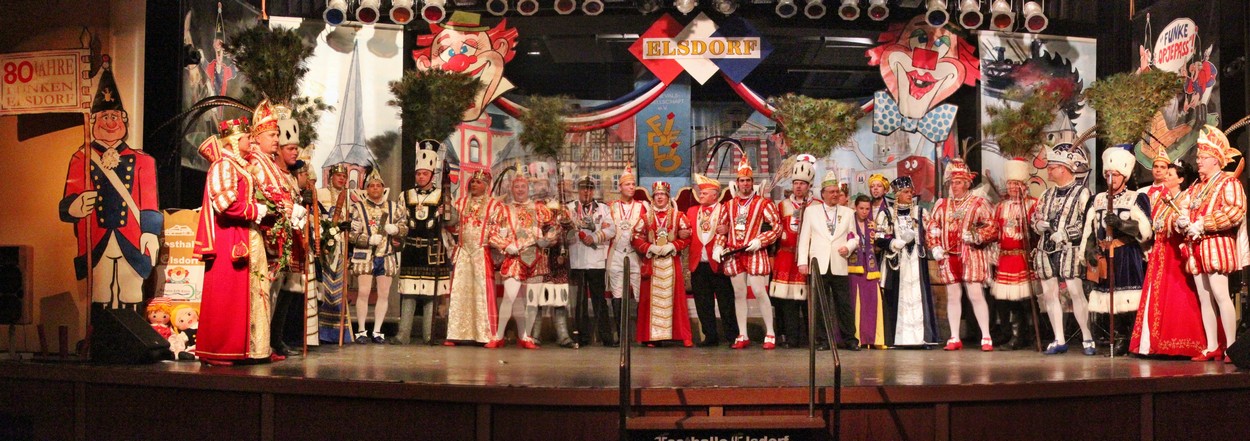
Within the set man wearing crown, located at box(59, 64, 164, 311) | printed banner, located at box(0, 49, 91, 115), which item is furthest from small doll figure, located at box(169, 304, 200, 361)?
printed banner, located at box(0, 49, 91, 115)

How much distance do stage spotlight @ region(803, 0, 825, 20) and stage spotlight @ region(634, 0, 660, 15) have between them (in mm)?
1368

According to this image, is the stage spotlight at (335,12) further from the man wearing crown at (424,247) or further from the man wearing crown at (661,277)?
the man wearing crown at (661,277)

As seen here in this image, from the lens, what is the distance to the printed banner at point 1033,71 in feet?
37.5

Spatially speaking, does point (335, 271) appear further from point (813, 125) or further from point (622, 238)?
point (813, 125)

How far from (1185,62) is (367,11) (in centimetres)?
742

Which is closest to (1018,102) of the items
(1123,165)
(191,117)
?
(1123,165)

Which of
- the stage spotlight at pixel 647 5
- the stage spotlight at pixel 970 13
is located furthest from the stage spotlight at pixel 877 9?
the stage spotlight at pixel 647 5

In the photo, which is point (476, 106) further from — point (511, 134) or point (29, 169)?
point (29, 169)

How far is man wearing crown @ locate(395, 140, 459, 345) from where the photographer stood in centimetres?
896

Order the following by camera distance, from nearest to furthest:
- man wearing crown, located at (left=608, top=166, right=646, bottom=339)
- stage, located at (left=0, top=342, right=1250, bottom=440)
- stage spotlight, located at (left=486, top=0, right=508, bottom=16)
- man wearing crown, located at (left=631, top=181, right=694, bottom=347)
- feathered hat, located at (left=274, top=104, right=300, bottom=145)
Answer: stage, located at (left=0, top=342, right=1250, bottom=440) → feathered hat, located at (left=274, top=104, right=300, bottom=145) → man wearing crown, located at (left=631, top=181, right=694, bottom=347) → man wearing crown, located at (left=608, top=166, right=646, bottom=339) → stage spotlight, located at (left=486, top=0, right=508, bottom=16)

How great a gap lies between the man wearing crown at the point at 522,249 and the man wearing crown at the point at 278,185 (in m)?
1.89

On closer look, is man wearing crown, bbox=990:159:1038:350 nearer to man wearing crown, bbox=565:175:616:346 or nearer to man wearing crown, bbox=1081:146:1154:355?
man wearing crown, bbox=1081:146:1154:355

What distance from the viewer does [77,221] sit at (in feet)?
24.0

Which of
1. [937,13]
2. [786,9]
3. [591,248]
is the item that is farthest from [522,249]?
[937,13]
